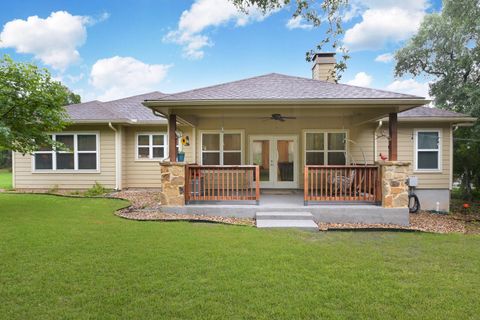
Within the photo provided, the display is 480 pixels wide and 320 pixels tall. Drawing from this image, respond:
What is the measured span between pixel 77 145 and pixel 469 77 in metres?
17.5

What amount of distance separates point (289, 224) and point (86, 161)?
27.2ft

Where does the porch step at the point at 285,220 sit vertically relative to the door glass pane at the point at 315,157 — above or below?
below

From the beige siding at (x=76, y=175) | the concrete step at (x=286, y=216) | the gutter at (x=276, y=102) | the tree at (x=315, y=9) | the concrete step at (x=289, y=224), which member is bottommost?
the concrete step at (x=289, y=224)

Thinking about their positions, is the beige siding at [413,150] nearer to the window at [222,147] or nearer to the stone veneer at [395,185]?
the stone veneer at [395,185]

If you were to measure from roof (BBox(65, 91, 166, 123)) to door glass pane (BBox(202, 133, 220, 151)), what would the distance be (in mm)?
1984

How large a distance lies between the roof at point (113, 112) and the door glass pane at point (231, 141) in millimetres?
2580

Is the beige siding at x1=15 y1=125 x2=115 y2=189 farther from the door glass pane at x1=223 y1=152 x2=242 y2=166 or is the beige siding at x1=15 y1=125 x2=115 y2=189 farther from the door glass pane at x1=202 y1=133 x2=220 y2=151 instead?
the door glass pane at x1=223 y1=152 x2=242 y2=166

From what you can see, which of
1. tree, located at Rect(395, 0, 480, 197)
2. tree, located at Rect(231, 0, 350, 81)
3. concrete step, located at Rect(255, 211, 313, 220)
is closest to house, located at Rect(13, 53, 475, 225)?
concrete step, located at Rect(255, 211, 313, 220)

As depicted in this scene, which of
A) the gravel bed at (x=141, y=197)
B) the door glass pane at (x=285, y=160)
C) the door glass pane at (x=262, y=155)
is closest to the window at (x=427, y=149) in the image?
the door glass pane at (x=285, y=160)

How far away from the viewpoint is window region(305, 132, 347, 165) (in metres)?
9.73

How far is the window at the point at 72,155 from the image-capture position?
1091cm

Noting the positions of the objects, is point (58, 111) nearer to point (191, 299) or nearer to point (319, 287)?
point (191, 299)

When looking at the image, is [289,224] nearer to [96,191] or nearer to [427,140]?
[427,140]

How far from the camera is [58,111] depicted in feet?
25.4
